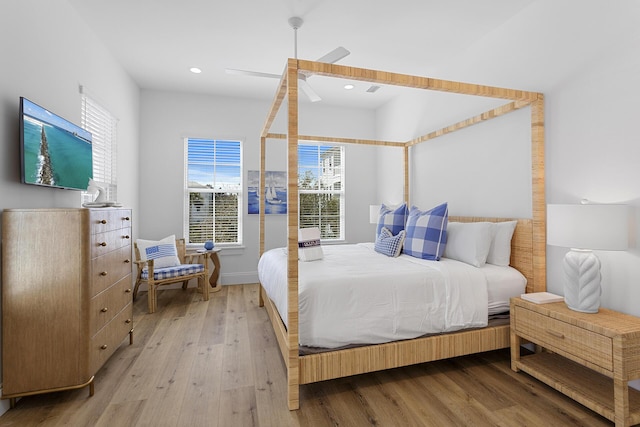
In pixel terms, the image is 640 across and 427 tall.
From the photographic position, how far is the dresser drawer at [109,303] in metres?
2.01

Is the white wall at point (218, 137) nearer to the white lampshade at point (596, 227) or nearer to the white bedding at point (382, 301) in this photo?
the white bedding at point (382, 301)

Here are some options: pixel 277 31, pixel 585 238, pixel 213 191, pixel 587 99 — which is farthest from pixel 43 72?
pixel 587 99

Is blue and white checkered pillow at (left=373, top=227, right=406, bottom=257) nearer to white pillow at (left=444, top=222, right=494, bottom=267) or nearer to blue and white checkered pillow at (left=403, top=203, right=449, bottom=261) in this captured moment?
blue and white checkered pillow at (left=403, top=203, right=449, bottom=261)

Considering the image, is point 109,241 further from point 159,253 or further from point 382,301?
point 382,301

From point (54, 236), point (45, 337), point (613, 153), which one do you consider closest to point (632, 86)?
point (613, 153)

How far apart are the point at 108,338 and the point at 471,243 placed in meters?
2.87

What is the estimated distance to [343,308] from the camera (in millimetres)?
1991

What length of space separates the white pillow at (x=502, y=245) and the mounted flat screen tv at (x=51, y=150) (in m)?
3.44

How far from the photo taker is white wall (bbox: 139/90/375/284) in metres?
4.55

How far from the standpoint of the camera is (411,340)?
2109 mm

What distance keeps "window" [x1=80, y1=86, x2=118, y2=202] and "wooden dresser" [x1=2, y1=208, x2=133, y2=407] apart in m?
1.27

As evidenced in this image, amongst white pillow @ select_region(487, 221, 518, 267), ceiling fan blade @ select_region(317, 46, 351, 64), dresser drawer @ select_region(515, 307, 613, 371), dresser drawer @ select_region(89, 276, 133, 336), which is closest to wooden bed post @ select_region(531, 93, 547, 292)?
white pillow @ select_region(487, 221, 518, 267)

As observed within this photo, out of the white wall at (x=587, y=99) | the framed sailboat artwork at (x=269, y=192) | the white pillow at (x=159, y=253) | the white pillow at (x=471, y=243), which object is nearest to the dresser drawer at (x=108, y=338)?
the white pillow at (x=159, y=253)

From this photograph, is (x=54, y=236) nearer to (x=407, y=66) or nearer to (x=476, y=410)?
(x=476, y=410)
